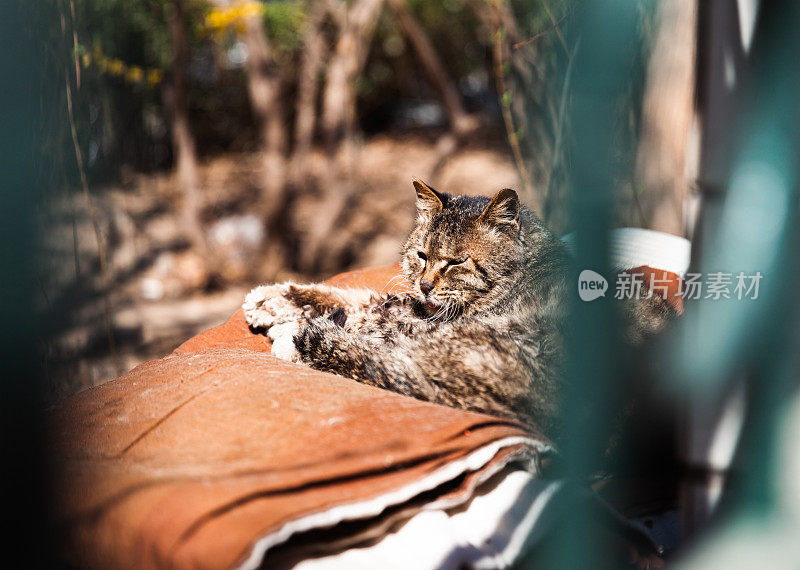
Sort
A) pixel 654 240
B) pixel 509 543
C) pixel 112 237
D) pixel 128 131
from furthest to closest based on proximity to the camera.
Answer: pixel 128 131, pixel 112 237, pixel 654 240, pixel 509 543

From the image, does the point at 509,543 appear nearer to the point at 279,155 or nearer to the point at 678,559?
the point at 678,559

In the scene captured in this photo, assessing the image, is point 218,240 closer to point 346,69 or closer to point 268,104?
point 268,104

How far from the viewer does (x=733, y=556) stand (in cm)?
98

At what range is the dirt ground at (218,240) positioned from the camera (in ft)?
9.90

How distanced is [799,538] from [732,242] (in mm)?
485

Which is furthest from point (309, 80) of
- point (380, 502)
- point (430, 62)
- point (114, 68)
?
point (380, 502)

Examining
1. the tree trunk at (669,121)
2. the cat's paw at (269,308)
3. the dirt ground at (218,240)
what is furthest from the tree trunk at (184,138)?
the cat's paw at (269,308)

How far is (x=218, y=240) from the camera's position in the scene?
6.77 m

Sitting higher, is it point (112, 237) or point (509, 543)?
point (112, 237)

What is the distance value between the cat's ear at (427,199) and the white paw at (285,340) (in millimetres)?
602

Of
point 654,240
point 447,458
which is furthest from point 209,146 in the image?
point 447,458

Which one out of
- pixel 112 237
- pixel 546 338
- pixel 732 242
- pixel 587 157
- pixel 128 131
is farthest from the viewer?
pixel 128 131

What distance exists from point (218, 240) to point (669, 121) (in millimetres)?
4787

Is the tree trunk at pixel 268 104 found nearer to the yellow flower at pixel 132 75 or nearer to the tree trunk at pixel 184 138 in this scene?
the tree trunk at pixel 184 138
